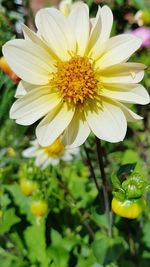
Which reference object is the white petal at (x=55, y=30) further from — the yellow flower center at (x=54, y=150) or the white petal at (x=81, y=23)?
the yellow flower center at (x=54, y=150)

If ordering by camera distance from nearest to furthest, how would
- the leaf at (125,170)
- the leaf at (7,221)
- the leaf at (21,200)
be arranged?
A: 1. the leaf at (125,170)
2. the leaf at (7,221)
3. the leaf at (21,200)

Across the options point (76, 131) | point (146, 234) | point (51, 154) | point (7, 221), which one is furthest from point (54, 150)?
point (76, 131)

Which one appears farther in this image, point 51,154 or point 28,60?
point 51,154

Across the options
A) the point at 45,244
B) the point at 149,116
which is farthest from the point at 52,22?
the point at 149,116

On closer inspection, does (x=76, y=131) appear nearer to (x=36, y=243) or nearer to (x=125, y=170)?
(x=125, y=170)

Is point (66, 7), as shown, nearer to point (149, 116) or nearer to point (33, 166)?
point (33, 166)

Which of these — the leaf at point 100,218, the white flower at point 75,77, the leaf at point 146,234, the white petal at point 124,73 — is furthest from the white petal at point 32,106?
the leaf at point 146,234

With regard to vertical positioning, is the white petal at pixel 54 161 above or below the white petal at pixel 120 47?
below
